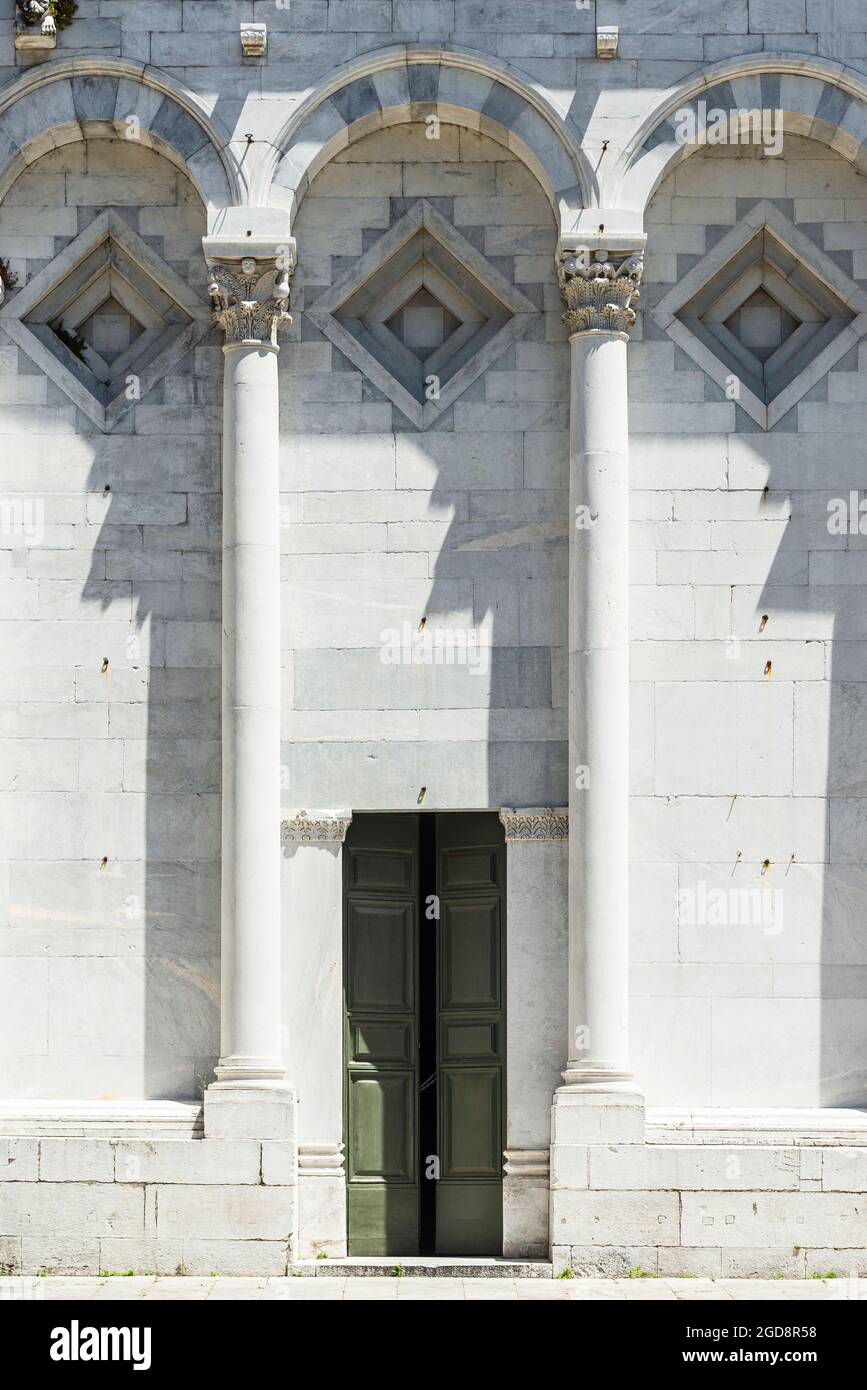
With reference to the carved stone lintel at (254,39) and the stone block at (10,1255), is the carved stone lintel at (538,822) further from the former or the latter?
the carved stone lintel at (254,39)

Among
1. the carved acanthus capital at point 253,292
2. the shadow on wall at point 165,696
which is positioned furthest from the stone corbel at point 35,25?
the carved acanthus capital at point 253,292

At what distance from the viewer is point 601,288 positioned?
17016mm

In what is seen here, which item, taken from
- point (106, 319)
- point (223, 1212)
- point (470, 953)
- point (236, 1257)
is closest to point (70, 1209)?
point (223, 1212)

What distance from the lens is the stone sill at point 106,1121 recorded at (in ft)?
54.2

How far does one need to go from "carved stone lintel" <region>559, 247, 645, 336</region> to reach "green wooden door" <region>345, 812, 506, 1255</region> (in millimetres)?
4692

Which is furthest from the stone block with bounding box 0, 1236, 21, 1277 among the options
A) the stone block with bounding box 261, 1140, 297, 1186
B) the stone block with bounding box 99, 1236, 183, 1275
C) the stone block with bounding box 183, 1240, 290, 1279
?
the stone block with bounding box 261, 1140, 297, 1186

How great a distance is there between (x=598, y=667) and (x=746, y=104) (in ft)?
17.8

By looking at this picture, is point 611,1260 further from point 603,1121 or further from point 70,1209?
point 70,1209

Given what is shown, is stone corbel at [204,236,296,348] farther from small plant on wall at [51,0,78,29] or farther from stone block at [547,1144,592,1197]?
stone block at [547,1144,592,1197]

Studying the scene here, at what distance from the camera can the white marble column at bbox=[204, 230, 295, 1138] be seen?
54.6 feet

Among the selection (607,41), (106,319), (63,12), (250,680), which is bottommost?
(250,680)

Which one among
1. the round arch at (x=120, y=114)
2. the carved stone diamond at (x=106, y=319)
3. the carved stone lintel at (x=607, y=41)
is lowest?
the carved stone diamond at (x=106, y=319)

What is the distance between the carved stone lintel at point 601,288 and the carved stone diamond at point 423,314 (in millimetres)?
706

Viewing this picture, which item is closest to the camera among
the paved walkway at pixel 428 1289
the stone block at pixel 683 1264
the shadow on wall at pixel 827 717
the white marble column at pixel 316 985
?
the paved walkway at pixel 428 1289
